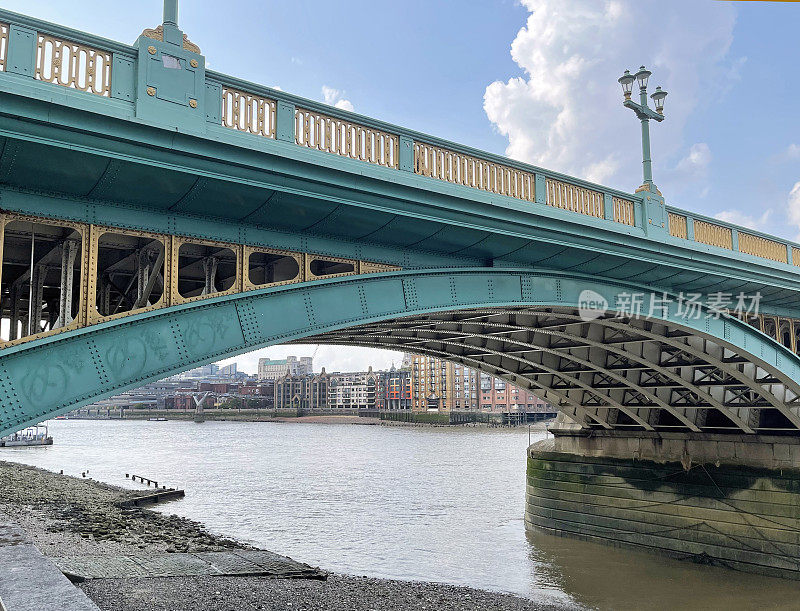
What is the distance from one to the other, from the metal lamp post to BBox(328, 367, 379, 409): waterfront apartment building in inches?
6382

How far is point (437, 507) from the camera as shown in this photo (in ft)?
117

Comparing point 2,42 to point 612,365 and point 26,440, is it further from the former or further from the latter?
point 26,440

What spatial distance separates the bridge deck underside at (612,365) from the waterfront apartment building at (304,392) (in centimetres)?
15856

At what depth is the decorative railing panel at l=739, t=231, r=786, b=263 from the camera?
19719 millimetres

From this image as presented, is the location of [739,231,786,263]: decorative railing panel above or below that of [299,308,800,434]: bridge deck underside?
above

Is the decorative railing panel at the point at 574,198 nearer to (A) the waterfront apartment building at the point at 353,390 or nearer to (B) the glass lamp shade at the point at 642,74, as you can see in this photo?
(B) the glass lamp shade at the point at 642,74

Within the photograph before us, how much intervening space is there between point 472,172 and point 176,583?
10303 millimetres

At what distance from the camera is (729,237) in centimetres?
1912

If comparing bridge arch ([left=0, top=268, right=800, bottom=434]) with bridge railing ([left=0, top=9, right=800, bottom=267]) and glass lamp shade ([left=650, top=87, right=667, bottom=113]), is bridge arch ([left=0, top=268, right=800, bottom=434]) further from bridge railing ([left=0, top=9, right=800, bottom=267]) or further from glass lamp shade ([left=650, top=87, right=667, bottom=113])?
glass lamp shade ([left=650, top=87, right=667, bottom=113])

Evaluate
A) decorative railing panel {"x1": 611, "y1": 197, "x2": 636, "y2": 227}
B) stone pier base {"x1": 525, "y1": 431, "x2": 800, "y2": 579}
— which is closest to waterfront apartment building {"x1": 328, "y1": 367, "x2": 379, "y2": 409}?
stone pier base {"x1": 525, "y1": 431, "x2": 800, "y2": 579}

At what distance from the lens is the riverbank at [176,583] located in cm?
1379

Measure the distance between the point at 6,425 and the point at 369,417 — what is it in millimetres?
151839

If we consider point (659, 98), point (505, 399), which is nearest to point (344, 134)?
point (659, 98)

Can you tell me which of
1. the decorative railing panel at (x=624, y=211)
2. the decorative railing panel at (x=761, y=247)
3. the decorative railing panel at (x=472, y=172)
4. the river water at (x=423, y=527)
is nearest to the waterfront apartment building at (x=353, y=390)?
the river water at (x=423, y=527)
